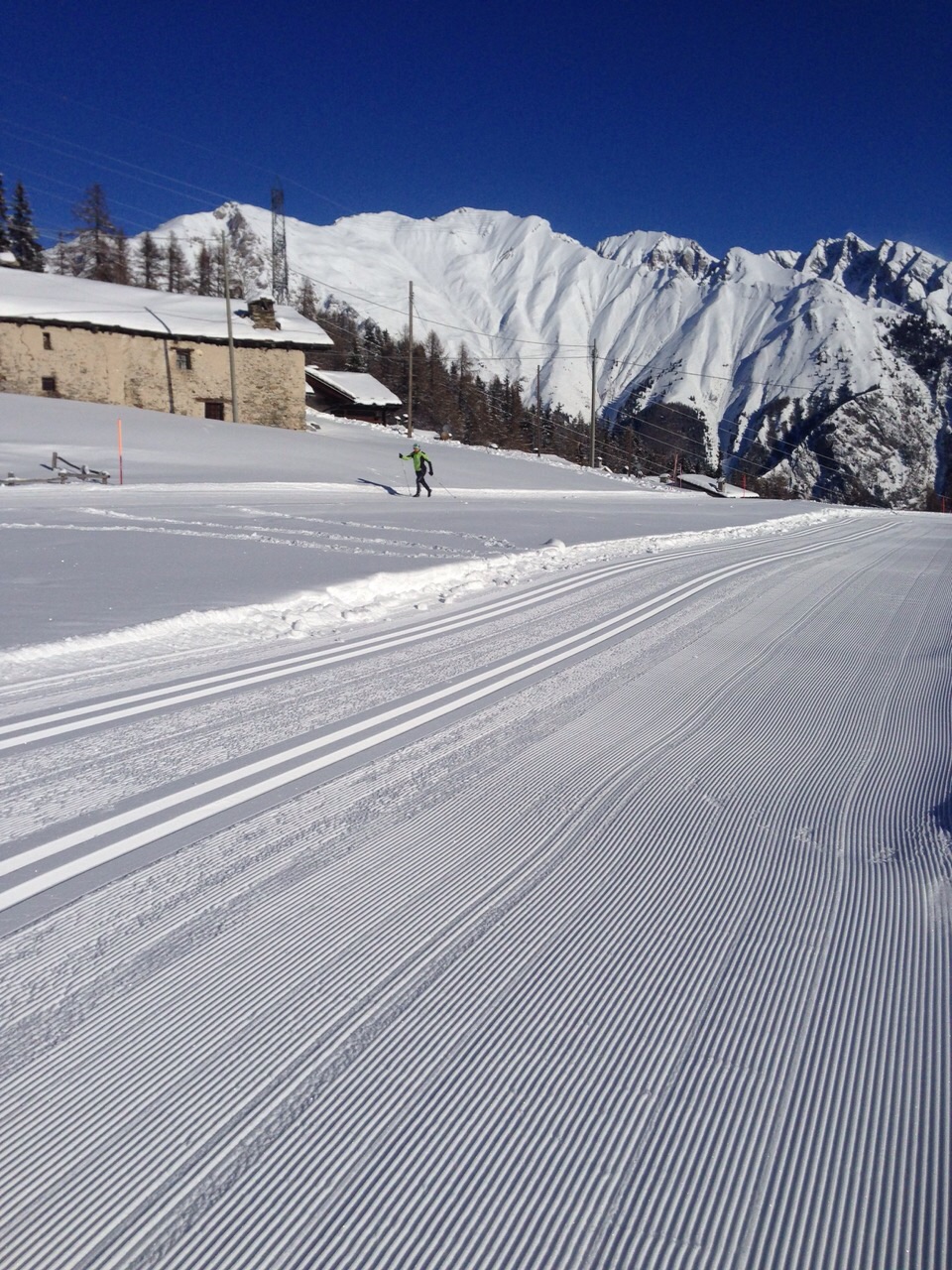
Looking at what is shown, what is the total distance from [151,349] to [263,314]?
21.0ft

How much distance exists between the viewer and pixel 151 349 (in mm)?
38844

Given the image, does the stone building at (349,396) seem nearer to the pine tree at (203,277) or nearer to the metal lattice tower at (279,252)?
the metal lattice tower at (279,252)

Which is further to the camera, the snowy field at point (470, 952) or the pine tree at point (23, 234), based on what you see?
the pine tree at point (23, 234)

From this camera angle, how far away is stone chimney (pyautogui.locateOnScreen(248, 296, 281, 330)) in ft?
138

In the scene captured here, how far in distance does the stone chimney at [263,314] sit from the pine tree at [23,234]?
51.6 meters

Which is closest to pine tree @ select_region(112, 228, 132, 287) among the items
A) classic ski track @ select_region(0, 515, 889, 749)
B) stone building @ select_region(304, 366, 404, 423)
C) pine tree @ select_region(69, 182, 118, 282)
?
pine tree @ select_region(69, 182, 118, 282)

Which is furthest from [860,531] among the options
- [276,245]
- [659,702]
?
[276,245]

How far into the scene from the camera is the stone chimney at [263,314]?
41969mm

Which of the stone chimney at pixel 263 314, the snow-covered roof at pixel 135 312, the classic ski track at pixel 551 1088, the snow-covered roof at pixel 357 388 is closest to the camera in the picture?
the classic ski track at pixel 551 1088

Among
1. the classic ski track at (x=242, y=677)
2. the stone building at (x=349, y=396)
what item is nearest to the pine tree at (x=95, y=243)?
the stone building at (x=349, y=396)

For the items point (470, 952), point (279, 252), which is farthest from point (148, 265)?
point (470, 952)

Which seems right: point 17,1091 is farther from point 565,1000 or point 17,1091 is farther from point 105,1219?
point 565,1000

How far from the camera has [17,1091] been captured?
2.22 m

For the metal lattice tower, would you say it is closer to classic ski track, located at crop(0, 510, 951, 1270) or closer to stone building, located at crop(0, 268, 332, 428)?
stone building, located at crop(0, 268, 332, 428)
